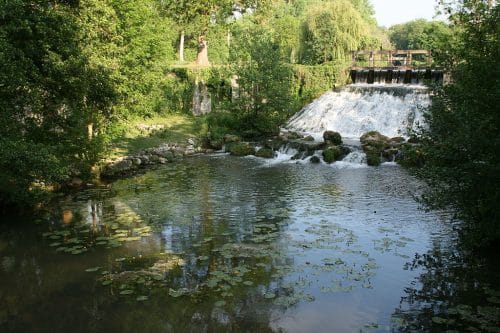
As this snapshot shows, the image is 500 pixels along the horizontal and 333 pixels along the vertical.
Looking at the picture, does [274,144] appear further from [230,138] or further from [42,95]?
A: [42,95]

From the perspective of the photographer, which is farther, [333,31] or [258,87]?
[333,31]

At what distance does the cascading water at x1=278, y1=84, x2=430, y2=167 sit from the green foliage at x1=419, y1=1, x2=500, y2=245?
59.2 feet

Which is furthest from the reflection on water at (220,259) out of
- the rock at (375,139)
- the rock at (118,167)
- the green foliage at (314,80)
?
the green foliage at (314,80)

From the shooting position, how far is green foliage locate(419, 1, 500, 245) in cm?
1180

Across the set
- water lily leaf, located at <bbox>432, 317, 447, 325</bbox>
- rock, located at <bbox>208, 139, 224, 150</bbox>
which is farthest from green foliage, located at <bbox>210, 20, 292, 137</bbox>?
water lily leaf, located at <bbox>432, 317, 447, 325</bbox>

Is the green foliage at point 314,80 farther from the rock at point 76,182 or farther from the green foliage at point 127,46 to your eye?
the rock at point 76,182

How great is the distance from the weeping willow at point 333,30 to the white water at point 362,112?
7.11m

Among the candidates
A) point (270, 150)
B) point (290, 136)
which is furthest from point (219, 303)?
point (290, 136)

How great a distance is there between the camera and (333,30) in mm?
45344

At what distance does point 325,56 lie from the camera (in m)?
46.4

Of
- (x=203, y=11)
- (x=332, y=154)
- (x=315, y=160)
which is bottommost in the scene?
(x=315, y=160)

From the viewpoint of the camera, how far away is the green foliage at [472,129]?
38.7 feet

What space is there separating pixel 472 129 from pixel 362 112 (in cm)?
2533

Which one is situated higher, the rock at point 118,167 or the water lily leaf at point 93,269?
the rock at point 118,167
